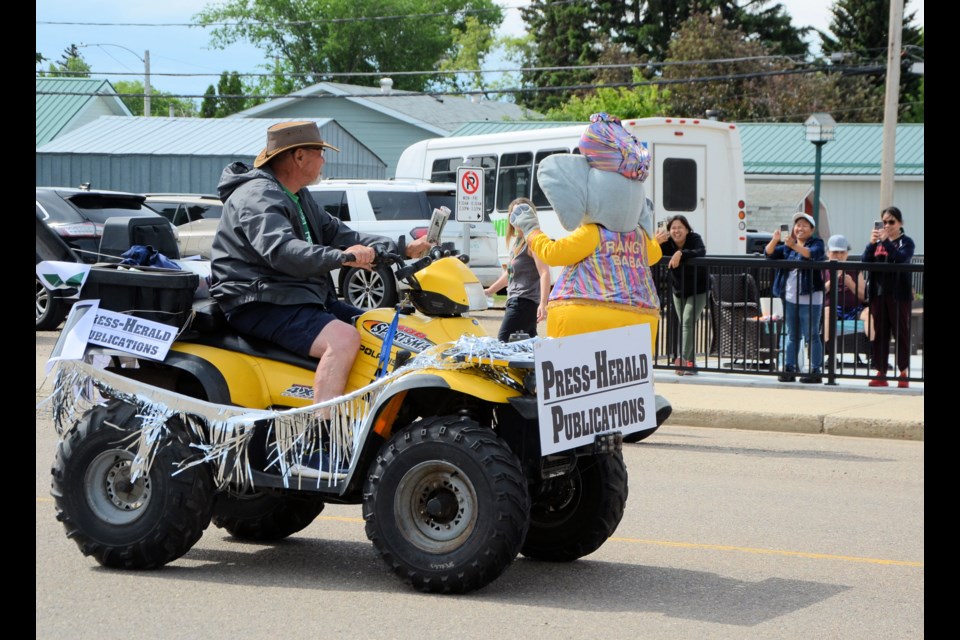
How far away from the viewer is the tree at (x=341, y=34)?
86.1 m

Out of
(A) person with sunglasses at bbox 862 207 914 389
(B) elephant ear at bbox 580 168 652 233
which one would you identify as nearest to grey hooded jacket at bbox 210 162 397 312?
(B) elephant ear at bbox 580 168 652 233

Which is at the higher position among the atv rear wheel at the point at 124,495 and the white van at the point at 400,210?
the white van at the point at 400,210

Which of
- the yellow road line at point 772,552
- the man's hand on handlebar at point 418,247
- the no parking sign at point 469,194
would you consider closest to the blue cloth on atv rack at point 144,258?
the man's hand on handlebar at point 418,247

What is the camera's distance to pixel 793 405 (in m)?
12.6

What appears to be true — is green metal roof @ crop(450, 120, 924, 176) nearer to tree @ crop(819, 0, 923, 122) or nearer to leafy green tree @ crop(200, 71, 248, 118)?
tree @ crop(819, 0, 923, 122)

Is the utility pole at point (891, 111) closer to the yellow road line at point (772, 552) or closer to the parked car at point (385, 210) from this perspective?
the parked car at point (385, 210)

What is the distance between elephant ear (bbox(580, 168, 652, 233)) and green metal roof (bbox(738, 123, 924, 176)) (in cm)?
3599

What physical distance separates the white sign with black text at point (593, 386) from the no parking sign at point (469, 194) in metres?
11.5

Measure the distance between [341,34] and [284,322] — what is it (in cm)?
8128

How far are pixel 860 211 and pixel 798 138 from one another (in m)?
4.22

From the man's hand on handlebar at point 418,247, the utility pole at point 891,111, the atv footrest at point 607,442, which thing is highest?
the utility pole at point 891,111

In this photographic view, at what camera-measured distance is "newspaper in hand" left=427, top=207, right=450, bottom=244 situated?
594 cm

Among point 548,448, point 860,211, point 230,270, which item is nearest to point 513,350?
point 548,448
